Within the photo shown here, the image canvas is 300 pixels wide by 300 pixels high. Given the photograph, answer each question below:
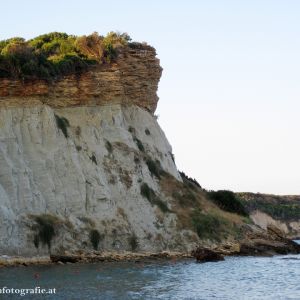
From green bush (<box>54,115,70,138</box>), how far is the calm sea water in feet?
37.9

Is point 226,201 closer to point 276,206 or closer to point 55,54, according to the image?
point 55,54

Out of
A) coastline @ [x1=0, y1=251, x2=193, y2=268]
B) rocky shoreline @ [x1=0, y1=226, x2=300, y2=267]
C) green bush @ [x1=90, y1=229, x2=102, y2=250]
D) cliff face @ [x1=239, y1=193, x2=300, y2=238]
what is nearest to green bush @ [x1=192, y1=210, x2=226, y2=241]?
rocky shoreline @ [x1=0, y1=226, x2=300, y2=267]

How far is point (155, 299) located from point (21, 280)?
6723 mm

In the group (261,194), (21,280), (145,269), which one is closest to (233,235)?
(145,269)

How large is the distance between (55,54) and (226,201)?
63.4ft

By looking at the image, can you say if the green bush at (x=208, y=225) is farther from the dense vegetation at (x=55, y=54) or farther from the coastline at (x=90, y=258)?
the dense vegetation at (x=55, y=54)

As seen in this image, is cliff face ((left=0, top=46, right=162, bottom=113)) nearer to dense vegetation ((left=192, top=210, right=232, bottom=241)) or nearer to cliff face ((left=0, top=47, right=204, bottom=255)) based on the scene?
cliff face ((left=0, top=47, right=204, bottom=255))

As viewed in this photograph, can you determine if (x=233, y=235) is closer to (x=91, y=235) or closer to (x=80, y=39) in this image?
(x=91, y=235)

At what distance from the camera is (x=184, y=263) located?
42.4 m

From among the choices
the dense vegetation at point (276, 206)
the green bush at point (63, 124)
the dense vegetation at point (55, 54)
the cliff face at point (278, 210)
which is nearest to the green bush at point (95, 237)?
the green bush at point (63, 124)

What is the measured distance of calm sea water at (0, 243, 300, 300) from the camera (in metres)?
29.0

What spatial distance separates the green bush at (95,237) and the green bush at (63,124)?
307 inches

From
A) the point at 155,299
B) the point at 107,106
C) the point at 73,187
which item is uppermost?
the point at 107,106

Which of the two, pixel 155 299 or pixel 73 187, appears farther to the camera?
pixel 73 187
